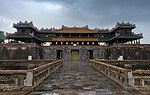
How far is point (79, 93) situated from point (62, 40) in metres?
43.3

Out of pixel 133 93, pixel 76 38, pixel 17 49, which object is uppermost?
pixel 76 38

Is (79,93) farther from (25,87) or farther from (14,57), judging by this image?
(14,57)

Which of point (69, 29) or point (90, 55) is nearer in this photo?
point (90, 55)

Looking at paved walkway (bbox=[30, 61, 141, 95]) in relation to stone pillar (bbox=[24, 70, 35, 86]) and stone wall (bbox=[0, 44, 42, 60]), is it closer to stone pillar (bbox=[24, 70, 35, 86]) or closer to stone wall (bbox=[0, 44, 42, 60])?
stone pillar (bbox=[24, 70, 35, 86])

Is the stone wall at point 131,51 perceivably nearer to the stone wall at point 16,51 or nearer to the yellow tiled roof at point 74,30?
the yellow tiled roof at point 74,30

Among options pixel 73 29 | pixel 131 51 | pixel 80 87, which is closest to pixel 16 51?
pixel 73 29

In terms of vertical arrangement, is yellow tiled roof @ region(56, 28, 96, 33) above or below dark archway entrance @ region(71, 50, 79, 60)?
above

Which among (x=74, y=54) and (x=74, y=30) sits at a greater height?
(x=74, y=30)

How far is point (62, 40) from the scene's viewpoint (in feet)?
167

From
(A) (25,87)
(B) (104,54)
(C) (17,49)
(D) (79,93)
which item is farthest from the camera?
(B) (104,54)

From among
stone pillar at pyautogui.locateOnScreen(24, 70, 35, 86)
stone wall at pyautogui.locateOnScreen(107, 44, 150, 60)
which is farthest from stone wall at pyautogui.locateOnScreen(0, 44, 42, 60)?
stone pillar at pyautogui.locateOnScreen(24, 70, 35, 86)

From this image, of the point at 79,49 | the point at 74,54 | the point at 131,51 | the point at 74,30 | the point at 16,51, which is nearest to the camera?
the point at 16,51

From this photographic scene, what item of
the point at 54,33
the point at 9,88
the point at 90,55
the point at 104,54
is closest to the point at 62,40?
the point at 54,33

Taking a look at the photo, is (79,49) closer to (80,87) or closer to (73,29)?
(73,29)
